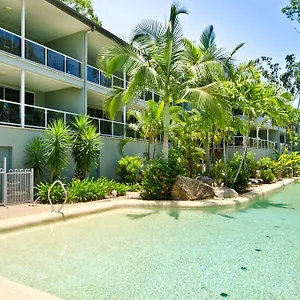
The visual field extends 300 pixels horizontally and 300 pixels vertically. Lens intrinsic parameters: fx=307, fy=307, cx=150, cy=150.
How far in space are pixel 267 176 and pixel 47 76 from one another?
15271 millimetres

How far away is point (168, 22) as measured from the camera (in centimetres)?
1260

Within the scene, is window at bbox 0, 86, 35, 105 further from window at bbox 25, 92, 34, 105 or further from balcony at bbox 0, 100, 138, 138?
balcony at bbox 0, 100, 138, 138

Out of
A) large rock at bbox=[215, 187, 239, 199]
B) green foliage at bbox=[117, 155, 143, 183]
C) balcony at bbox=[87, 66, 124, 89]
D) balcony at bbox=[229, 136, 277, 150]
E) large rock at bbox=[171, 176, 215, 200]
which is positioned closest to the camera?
large rock at bbox=[171, 176, 215, 200]

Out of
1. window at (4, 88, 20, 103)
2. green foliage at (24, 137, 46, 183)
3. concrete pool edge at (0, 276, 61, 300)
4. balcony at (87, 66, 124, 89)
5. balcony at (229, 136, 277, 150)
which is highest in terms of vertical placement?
balcony at (87, 66, 124, 89)

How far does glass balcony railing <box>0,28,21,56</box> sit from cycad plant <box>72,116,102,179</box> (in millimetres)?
4022

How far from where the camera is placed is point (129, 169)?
642 inches

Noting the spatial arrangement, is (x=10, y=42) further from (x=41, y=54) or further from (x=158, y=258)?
(x=158, y=258)

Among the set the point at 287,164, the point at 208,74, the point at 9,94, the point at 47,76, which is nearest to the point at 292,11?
the point at 287,164

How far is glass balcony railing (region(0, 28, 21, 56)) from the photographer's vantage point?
12531 millimetres

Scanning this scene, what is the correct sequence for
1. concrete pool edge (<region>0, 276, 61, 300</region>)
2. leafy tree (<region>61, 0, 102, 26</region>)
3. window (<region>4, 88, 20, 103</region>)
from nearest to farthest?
concrete pool edge (<region>0, 276, 61, 300</region>) → window (<region>4, 88, 20, 103</region>) → leafy tree (<region>61, 0, 102, 26</region>)

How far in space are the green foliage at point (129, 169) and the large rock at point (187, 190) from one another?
14.5 feet

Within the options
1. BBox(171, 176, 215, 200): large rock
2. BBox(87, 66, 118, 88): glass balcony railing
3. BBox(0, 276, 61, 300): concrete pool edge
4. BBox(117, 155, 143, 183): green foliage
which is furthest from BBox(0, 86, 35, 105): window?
BBox(0, 276, 61, 300): concrete pool edge

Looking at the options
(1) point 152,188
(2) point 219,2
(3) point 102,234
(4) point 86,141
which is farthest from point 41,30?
(3) point 102,234

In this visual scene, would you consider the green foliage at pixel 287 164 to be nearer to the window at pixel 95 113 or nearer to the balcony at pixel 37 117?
the window at pixel 95 113
